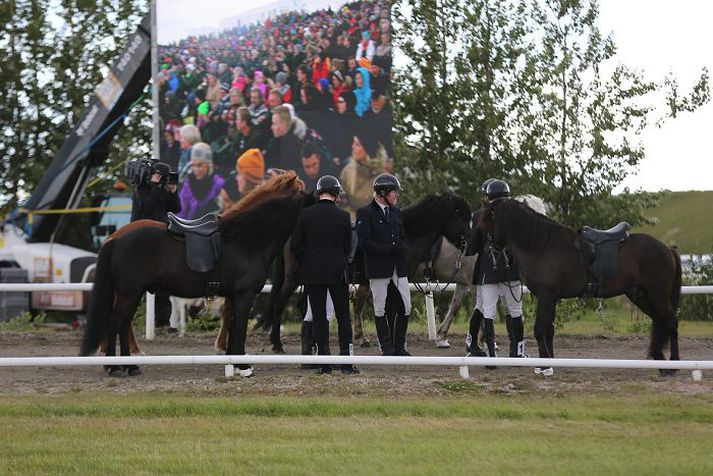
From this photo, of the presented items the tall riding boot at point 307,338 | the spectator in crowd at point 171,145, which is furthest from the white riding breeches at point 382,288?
the spectator in crowd at point 171,145

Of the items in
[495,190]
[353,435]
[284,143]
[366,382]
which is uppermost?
[284,143]

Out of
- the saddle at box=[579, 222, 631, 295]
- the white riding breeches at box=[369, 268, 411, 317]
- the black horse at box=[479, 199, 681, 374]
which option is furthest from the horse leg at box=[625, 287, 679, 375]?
the white riding breeches at box=[369, 268, 411, 317]

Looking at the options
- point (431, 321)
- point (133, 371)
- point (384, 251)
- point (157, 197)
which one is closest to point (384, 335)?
point (384, 251)

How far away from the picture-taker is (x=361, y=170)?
2069cm

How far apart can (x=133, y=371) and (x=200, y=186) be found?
7.60 meters

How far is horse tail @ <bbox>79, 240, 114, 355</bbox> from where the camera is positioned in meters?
12.3

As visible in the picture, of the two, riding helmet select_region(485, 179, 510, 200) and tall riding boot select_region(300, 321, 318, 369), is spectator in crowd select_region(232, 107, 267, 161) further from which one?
riding helmet select_region(485, 179, 510, 200)

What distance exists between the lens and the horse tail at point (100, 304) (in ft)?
40.4

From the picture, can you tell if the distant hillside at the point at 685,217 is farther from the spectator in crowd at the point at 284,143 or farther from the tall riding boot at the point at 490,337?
the tall riding boot at the point at 490,337

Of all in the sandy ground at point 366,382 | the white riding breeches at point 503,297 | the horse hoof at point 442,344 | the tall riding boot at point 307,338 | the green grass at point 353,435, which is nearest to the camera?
the green grass at point 353,435

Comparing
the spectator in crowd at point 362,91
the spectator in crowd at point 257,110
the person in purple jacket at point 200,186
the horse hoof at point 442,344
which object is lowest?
the horse hoof at point 442,344

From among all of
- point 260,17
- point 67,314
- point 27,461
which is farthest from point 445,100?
point 27,461

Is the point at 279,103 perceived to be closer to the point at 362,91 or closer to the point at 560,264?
the point at 362,91

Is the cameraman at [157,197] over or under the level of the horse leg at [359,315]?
over
